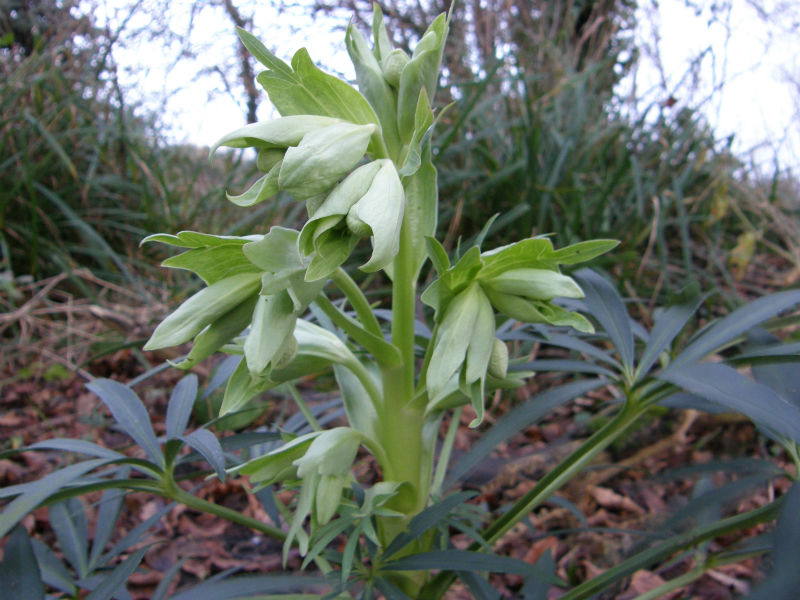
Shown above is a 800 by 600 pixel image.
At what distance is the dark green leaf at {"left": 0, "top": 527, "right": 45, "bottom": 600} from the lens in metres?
0.50

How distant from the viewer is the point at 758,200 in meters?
2.16

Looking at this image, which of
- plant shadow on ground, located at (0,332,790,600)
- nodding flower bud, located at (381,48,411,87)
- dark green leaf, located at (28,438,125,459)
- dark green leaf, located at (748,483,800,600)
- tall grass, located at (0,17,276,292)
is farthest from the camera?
tall grass, located at (0,17,276,292)

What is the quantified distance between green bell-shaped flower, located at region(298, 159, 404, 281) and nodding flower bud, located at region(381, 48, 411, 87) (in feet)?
0.39

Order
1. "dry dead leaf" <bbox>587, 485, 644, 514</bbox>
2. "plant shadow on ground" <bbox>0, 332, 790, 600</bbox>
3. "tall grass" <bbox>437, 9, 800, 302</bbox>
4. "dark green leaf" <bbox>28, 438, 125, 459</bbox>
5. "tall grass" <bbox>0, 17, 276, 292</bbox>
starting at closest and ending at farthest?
"dark green leaf" <bbox>28, 438, 125, 459</bbox> → "plant shadow on ground" <bbox>0, 332, 790, 600</bbox> → "dry dead leaf" <bbox>587, 485, 644, 514</bbox> → "tall grass" <bbox>437, 9, 800, 302</bbox> → "tall grass" <bbox>0, 17, 276, 292</bbox>

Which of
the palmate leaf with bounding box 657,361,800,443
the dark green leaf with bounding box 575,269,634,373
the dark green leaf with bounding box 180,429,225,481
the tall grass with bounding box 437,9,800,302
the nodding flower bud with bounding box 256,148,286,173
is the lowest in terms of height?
the dark green leaf with bounding box 180,429,225,481

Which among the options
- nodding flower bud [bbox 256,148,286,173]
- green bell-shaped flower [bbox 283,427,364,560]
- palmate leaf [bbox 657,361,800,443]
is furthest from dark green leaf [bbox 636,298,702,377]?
nodding flower bud [bbox 256,148,286,173]

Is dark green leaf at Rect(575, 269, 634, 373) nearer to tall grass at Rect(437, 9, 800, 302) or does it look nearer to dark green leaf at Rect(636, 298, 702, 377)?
dark green leaf at Rect(636, 298, 702, 377)

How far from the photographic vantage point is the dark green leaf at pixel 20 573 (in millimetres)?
497

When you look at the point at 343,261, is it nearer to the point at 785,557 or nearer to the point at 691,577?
the point at 785,557

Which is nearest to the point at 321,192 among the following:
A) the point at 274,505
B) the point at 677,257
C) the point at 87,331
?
the point at 274,505

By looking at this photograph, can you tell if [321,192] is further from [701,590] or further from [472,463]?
[701,590]

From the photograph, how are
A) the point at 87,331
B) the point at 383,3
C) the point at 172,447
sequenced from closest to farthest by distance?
the point at 172,447
the point at 87,331
the point at 383,3

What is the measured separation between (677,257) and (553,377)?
0.92 m

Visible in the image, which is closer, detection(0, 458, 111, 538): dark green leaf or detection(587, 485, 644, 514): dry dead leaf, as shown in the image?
detection(0, 458, 111, 538): dark green leaf
